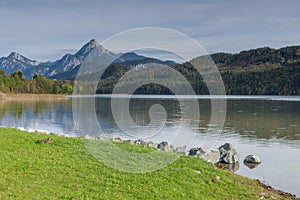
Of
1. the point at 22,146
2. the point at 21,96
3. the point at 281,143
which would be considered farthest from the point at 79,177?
the point at 21,96

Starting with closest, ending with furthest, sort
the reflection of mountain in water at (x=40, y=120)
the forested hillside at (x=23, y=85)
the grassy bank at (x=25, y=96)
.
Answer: the reflection of mountain in water at (x=40, y=120), the grassy bank at (x=25, y=96), the forested hillside at (x=23, y=85)

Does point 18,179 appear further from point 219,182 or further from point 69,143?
point 219,182

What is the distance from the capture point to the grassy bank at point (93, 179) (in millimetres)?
13523

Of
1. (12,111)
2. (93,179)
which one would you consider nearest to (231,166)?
(93,179)

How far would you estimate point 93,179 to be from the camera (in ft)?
49.7

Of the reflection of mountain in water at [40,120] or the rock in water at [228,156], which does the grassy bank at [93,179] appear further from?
the reflection of mountain in water at [40,120]

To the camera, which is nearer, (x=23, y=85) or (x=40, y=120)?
(x=40, y=120)

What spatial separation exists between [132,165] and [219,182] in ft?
14.5

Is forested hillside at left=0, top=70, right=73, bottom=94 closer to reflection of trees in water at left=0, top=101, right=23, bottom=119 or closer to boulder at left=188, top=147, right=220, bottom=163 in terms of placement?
reflection of trees in water at left=0, top=101, right=23, bottom=119

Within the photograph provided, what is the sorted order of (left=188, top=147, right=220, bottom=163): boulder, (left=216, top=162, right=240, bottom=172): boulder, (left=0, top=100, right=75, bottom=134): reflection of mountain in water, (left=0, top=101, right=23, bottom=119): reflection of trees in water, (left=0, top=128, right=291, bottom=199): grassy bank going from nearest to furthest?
(left=0, top=128, right=291, bottom=199): grassy bank < (left=216, top=162, right=240, bottom=172): boulder < (left=188, top=147, right=220, bottom=163): boulder < (left=0, top=100, right=75, bottom=134): reflection of mountain in water < (left=0, top=101, right=23, bottom=119): reflection of trees in water

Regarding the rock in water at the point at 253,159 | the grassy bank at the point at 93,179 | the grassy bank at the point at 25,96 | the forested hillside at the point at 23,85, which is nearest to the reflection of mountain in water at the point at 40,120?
the rock in water at the point at 253,159

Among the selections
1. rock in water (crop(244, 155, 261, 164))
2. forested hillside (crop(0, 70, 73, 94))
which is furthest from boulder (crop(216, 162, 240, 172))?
forested hillside (crop(0, 70, 73, 94))

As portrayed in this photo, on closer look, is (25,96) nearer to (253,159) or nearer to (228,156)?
(228,156)

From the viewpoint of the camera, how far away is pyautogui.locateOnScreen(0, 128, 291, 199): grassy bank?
44.4ft
